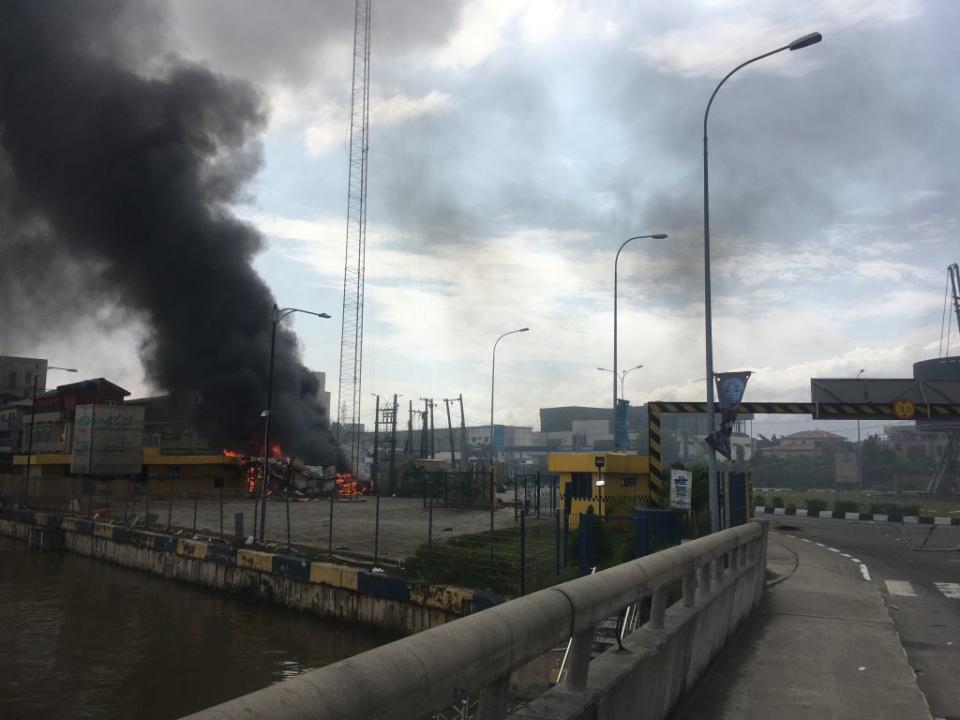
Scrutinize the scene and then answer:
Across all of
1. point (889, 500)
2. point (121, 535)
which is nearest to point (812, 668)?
point (121, 535)

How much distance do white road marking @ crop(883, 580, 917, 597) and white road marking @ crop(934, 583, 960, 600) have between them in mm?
454

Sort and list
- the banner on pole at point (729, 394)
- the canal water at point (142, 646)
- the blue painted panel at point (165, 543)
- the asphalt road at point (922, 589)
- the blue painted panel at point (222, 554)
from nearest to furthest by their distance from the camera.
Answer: the asphalt road at point (922, 589)
the canal water at point (142, 646)
the banner on pole at point (729, 394)
the blue painted panel at point (222, 554)
the blue painted panel at point (165, 543)

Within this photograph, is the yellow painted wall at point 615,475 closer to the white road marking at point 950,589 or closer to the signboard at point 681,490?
the signboard at point 681,490

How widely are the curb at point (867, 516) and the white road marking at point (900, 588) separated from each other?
17.0m

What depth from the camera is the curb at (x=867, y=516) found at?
32.5 m

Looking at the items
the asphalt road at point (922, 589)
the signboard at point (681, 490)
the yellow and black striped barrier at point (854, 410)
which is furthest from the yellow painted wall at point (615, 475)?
the signboard at point (681, 490)

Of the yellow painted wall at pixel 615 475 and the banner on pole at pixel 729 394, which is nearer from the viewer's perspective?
the banner on pole at pixel 729 394

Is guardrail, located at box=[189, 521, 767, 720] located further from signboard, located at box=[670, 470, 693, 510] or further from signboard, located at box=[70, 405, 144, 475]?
signboard, located at box=[70, 405, 144, 475]

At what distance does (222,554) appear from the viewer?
20.0 meters

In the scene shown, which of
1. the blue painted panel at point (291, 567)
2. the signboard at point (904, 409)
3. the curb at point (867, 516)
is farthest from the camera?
the curb at point (867, 516)

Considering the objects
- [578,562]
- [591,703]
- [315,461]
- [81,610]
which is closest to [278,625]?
[81,610]

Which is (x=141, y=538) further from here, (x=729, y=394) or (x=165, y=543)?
(x=729, y=394)

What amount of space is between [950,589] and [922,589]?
0.51 m

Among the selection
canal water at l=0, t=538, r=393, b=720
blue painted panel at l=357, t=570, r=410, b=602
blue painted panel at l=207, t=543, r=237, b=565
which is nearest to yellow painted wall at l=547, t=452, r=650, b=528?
blue painted panel at l=357, t=570, r=410, b=602
